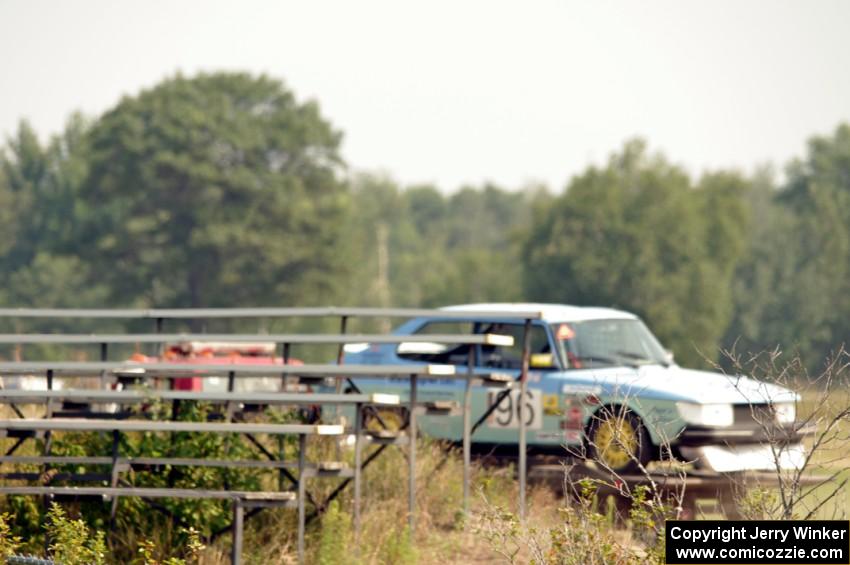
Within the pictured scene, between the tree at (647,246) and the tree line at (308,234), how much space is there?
10 cm

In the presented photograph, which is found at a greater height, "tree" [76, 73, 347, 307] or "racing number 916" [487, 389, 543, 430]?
"tree" [76, 73, 347, 307]

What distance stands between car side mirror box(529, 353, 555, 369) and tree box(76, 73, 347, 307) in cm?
5315

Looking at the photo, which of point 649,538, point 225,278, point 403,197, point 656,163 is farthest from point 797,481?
point 403,197

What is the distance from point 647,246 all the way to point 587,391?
2358 inches

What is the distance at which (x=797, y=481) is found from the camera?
862cm

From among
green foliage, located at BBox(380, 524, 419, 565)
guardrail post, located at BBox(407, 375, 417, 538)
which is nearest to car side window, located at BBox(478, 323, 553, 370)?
guardrail post, located at BBox(407, 375, 417, 538)

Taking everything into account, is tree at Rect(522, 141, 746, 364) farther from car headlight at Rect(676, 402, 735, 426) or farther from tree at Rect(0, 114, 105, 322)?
car headlight at Rect(676, 402, 735, 426)

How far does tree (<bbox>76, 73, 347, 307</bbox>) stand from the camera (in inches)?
2763

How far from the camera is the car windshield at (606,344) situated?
1648 centimetres

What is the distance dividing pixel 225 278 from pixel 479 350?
53.2 meters

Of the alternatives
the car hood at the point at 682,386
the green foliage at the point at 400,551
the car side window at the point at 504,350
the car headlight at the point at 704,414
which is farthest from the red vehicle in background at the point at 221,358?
the green foliage at the point at 400,551

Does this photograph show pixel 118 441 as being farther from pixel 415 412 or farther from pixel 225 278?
pixel 225 278

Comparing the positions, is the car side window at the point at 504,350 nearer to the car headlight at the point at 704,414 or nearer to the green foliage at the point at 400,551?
the car headlight at the point at 704,414

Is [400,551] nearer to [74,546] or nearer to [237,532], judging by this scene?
[237,532]
